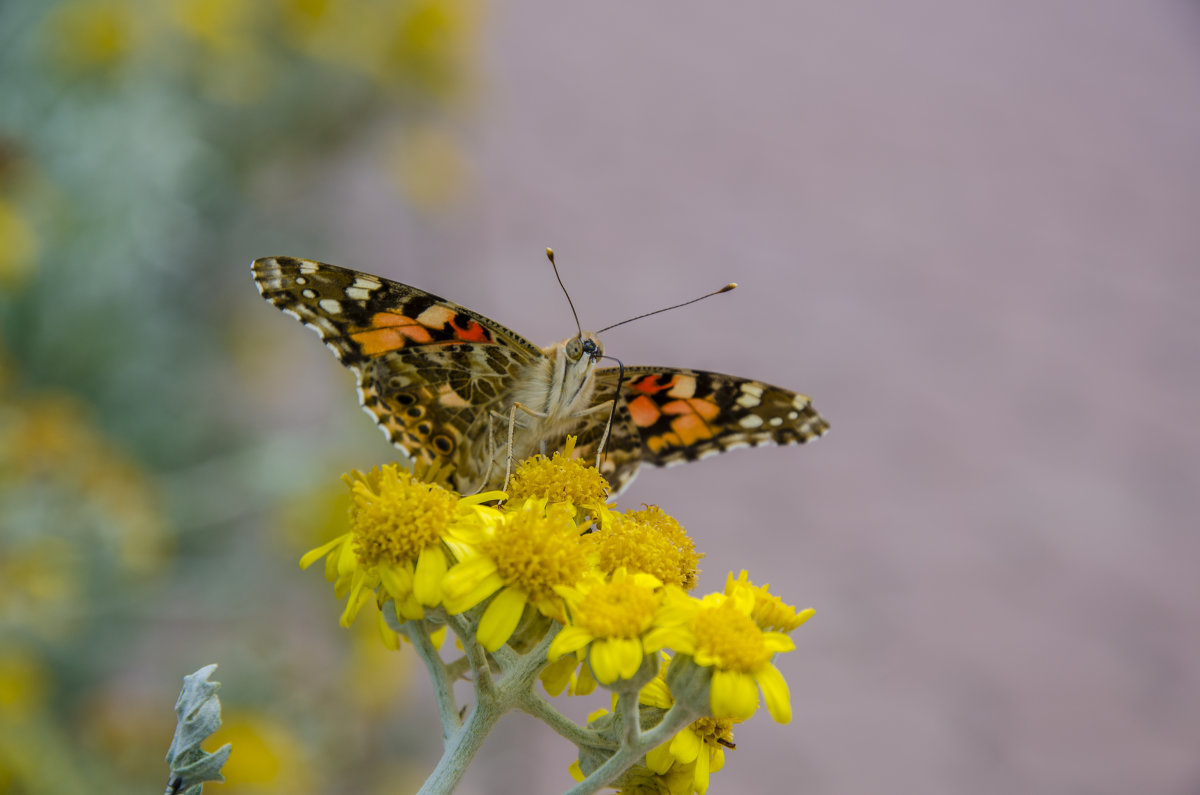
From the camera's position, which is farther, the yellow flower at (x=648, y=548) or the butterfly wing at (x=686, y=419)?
the butterfly wing at (x=686, y=419)

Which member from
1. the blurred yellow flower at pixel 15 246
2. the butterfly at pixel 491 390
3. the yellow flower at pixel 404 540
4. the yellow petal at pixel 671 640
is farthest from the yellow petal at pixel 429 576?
the blurred yellow flower at pixel 15 246

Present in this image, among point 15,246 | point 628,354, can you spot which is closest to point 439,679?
point 15,246

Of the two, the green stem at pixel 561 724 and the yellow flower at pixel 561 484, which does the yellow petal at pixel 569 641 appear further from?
the yellow flower at pixel 561 484

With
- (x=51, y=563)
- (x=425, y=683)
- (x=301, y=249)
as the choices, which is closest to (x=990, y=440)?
(x=425, y=683)

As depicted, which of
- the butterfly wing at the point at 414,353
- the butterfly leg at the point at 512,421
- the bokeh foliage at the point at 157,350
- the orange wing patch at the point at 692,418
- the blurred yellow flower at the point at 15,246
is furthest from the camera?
the blurred yellow flower at the point at 15,246

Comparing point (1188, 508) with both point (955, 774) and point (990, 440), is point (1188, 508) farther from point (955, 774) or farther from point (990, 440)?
point (955, 774)

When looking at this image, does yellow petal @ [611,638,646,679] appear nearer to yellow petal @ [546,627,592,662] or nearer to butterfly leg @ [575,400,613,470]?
yellow petal @ [546,627,592,662]

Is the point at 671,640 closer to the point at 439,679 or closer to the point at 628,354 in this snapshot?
the point at 439,679

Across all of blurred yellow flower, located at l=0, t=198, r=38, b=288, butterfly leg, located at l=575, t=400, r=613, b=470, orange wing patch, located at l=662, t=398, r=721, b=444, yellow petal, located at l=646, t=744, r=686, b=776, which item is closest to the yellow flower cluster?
yellow petal, located at l=646, t=744, r=686, b=776
